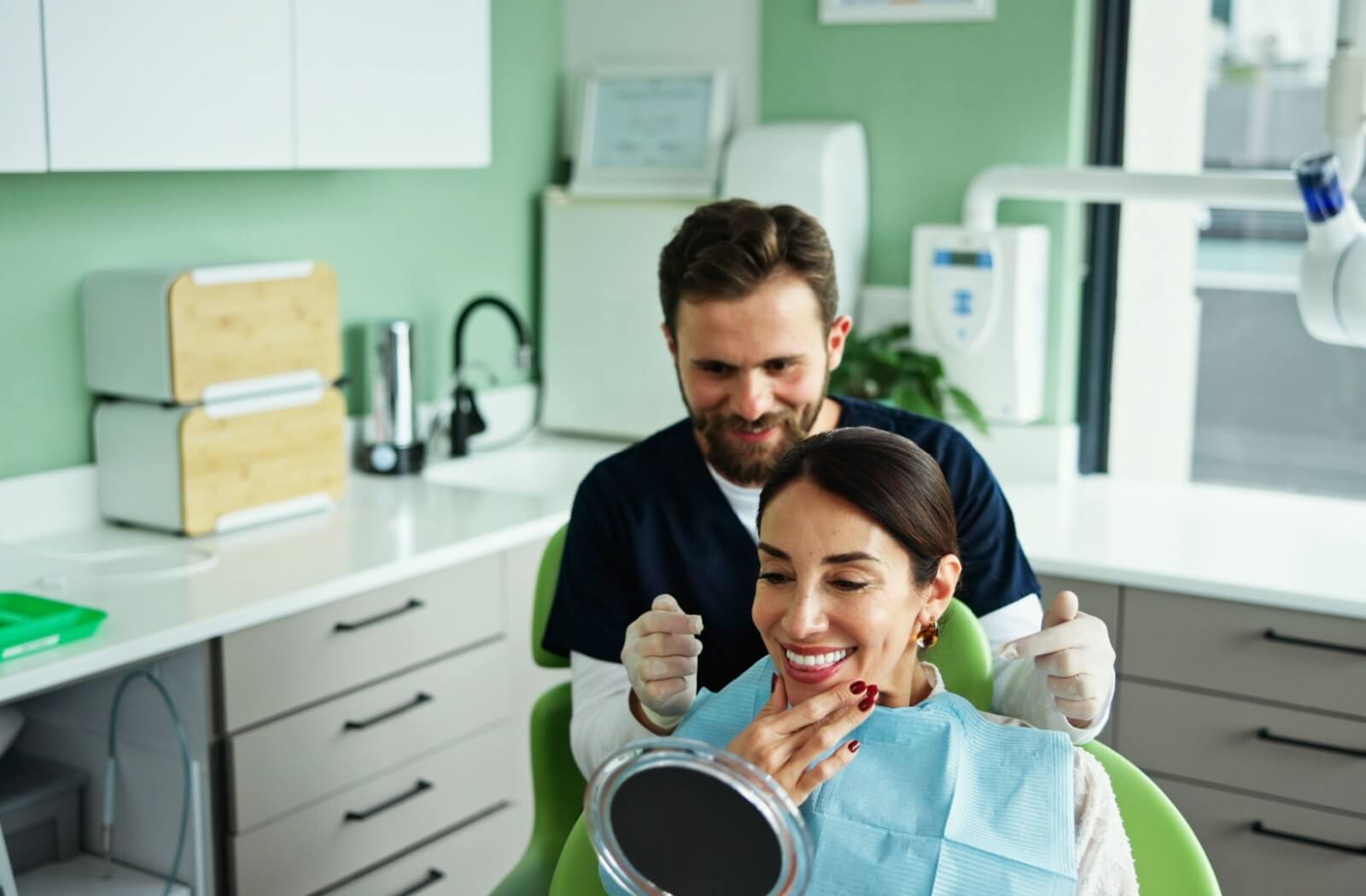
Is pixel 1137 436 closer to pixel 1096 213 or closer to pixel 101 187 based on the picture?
pixel 1096 213

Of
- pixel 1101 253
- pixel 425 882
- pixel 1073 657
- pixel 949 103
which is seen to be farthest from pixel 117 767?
pixel 1101 253

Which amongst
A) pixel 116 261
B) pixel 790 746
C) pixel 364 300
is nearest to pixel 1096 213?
pixel 364 300

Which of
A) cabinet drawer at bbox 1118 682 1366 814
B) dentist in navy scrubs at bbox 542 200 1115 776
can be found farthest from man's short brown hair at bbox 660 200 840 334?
cabinet drawer at bbox 1118 682 1366 814

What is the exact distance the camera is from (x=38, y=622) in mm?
1904

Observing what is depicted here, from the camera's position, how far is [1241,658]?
2396 mm

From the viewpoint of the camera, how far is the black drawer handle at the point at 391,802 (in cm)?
236

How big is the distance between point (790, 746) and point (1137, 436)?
2.28 metres

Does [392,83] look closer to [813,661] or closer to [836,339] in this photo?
[836,339]

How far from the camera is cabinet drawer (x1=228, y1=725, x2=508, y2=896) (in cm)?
222

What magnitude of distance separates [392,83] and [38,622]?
1176mm

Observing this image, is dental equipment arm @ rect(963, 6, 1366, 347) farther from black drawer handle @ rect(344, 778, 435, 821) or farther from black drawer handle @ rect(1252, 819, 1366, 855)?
black drawer handle @ rect(344, 778, 435, 821)

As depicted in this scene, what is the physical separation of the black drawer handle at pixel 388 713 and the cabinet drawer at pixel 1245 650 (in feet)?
3.72

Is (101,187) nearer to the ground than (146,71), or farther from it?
nearer to the ground

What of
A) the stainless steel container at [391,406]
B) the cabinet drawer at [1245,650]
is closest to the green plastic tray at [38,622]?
the stainless steel container at [391,406]
